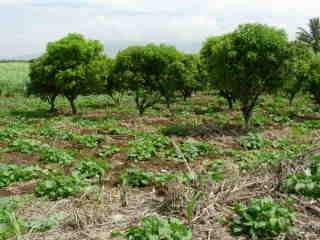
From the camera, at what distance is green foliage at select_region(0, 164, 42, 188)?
334 inches

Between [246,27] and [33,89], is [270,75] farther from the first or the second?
[33,89]

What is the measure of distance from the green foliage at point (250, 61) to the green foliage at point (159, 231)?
38.1 ft

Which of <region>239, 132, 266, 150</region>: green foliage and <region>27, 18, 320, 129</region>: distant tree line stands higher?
<region>27, 18, 320, 129</region>: distant tree line

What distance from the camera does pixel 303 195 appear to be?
5145 millimetres

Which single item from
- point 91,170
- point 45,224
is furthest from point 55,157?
point 45,224

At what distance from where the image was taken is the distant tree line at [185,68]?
15375 mm

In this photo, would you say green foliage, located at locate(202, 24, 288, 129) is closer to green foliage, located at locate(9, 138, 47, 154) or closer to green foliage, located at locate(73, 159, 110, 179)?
green foliage, located at locate(9, 138, 47, 154)

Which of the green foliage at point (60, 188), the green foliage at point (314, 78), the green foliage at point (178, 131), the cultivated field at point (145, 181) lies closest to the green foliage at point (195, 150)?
the cultivated field at point (145, 181)

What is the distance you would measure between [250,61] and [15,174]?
31.6 feet

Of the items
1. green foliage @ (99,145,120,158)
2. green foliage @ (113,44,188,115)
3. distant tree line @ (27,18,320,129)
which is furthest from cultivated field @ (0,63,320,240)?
green foliage @ (113,44,188,115)

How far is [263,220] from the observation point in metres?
4.34

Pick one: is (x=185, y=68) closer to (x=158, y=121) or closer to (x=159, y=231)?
(x=158, y=121)

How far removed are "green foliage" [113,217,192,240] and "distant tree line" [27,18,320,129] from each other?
38.3 feet

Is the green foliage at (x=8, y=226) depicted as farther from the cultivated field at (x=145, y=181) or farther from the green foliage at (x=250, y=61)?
the green foliage at (x=250, y=61)
